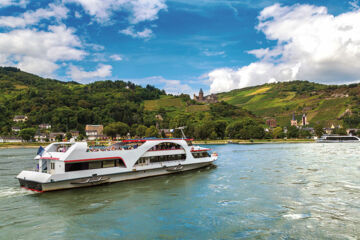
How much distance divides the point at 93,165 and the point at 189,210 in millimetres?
10889

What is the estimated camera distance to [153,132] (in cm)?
11688

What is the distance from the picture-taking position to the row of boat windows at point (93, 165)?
73.6 ft

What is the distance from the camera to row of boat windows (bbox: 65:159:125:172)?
73.6 feet

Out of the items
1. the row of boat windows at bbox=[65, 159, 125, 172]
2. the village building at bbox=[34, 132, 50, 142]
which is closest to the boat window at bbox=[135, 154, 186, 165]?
the row of boat windows at bbox=[65, 159, 125, 172]

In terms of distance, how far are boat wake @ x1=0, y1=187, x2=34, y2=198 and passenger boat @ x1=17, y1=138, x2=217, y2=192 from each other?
0.44m

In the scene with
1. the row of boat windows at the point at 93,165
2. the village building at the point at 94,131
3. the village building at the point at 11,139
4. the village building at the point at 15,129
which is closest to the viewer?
the row of boat windows at the point at 93,165

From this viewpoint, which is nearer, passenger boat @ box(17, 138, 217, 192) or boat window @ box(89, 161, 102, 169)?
passenger boat @ box(17, 138, 217, 192)

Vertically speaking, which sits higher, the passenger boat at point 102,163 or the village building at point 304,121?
the village building at point 304,121

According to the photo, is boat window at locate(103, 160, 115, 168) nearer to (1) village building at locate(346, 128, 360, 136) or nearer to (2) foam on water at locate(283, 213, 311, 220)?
(2) foam on water at locate(283, 213, 311, 220)

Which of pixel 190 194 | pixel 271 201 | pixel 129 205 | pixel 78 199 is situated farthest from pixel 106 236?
pixel 271 201

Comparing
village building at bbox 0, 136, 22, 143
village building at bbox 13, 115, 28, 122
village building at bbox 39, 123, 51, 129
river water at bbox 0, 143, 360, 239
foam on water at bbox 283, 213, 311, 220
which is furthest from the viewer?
village building at bbox 13, 115, 28, 122

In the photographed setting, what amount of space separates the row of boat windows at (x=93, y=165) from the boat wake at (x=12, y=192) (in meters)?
3.67

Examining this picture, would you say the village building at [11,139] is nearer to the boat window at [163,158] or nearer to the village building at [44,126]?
the village building at [44,126]

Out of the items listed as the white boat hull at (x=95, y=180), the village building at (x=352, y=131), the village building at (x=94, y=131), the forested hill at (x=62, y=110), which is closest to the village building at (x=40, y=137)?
the forested hill at (x=62, y=110)
